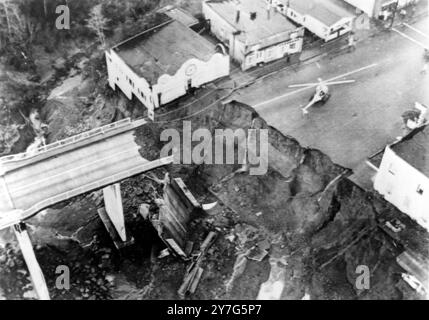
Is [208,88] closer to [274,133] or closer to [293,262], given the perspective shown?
[274,133]

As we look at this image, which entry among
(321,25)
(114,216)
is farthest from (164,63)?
(321,25)

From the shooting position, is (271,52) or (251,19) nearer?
(271,52)

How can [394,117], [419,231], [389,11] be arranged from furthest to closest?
1. [389,11]
2. [394,117]
3. [419,231]

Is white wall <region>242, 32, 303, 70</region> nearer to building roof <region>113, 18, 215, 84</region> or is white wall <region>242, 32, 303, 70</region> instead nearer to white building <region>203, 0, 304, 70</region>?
white building <region>203, 0, 304, 70</region>

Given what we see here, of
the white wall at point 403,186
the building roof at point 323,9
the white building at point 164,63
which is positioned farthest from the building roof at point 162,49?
the white wall at point 403,186

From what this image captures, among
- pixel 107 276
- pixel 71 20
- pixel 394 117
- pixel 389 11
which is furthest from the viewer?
pixel 71 20

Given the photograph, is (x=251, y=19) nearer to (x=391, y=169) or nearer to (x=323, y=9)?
(x=323, y=9)
